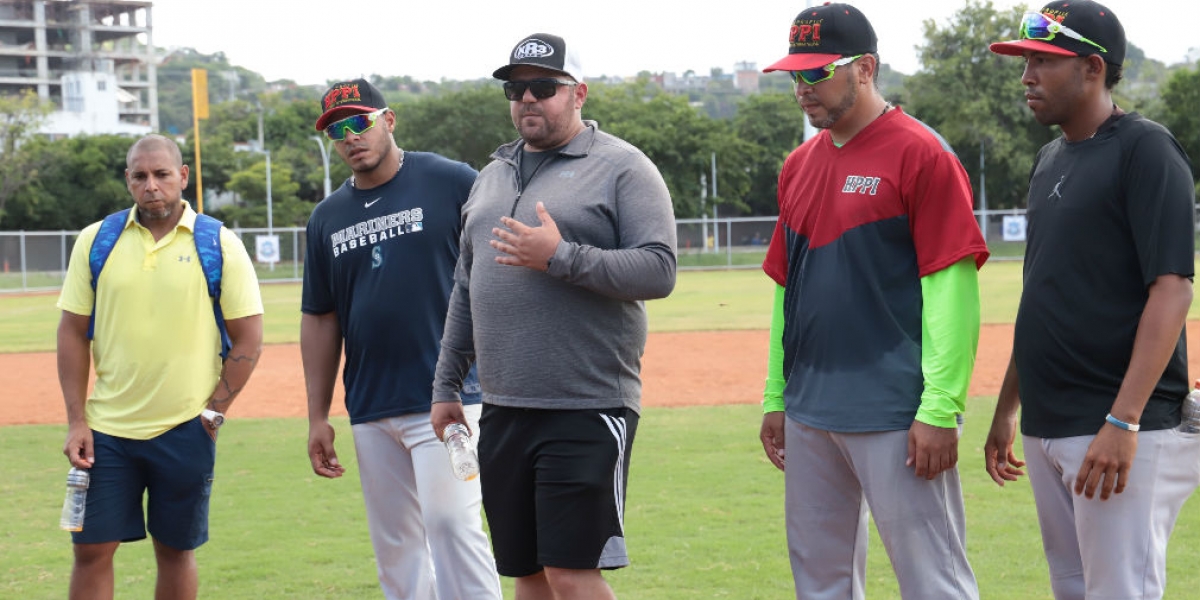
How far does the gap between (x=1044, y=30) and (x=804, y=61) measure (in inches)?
28.8

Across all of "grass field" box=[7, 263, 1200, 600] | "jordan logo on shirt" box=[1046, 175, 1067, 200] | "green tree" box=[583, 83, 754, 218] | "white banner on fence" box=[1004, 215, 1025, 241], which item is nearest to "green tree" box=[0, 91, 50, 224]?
"green tree" box=[583, 83, 754, 218]

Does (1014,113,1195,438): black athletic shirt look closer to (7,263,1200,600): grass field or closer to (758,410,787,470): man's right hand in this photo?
(758,410,787,470): man's right hand

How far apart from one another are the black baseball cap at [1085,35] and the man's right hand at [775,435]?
136 centimetres

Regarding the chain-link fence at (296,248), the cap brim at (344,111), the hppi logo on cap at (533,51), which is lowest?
the chain-link fence at (296,248)

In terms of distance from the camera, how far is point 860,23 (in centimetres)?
393

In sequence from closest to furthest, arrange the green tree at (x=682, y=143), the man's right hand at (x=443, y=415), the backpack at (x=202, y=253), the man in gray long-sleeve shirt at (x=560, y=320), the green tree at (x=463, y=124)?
the man in gray long-sleeve shirt at (x=560, y=320) → the man's right hand at (x=443, y=415) → the backpack at (x=202, y=253) → the green tree at (x=463, y=124) → the green tree at (x=682, y=143)

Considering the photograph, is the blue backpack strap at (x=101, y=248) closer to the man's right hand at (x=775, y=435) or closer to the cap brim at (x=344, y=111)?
the cap brim at (x=344, y=111)

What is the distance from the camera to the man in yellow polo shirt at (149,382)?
5262mm

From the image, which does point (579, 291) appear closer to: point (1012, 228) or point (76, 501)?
point (76, 501)

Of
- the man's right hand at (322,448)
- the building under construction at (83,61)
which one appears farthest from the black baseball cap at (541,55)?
the building under construction at (83,61)

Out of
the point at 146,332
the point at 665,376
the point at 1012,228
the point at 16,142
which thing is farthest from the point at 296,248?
the point at 146,332

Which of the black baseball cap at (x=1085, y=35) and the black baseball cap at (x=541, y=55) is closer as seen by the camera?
the black baseball cap at (x=1085, y=35)

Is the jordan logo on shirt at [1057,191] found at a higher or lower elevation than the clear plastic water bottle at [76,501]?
higher

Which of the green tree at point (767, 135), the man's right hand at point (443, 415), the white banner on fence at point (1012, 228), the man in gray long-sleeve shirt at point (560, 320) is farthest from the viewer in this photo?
the green tree at point (767, 135)
